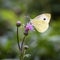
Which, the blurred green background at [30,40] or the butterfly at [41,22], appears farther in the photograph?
the blurred green background at [30,40]

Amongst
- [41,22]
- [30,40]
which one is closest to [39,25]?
[41,22]

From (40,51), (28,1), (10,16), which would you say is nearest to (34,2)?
(28,1)

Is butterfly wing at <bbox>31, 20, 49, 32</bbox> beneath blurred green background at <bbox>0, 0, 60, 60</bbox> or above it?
above

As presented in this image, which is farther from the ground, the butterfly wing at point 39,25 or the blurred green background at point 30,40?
the butterfly wing at point 39,25

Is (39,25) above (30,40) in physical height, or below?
above

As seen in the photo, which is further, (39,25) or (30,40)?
(30,40)

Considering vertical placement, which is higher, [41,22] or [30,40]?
[41,22]

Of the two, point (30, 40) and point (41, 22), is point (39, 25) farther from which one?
point (30, 40)

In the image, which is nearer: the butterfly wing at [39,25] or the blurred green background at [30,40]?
the butterfly wing at [39,25]
